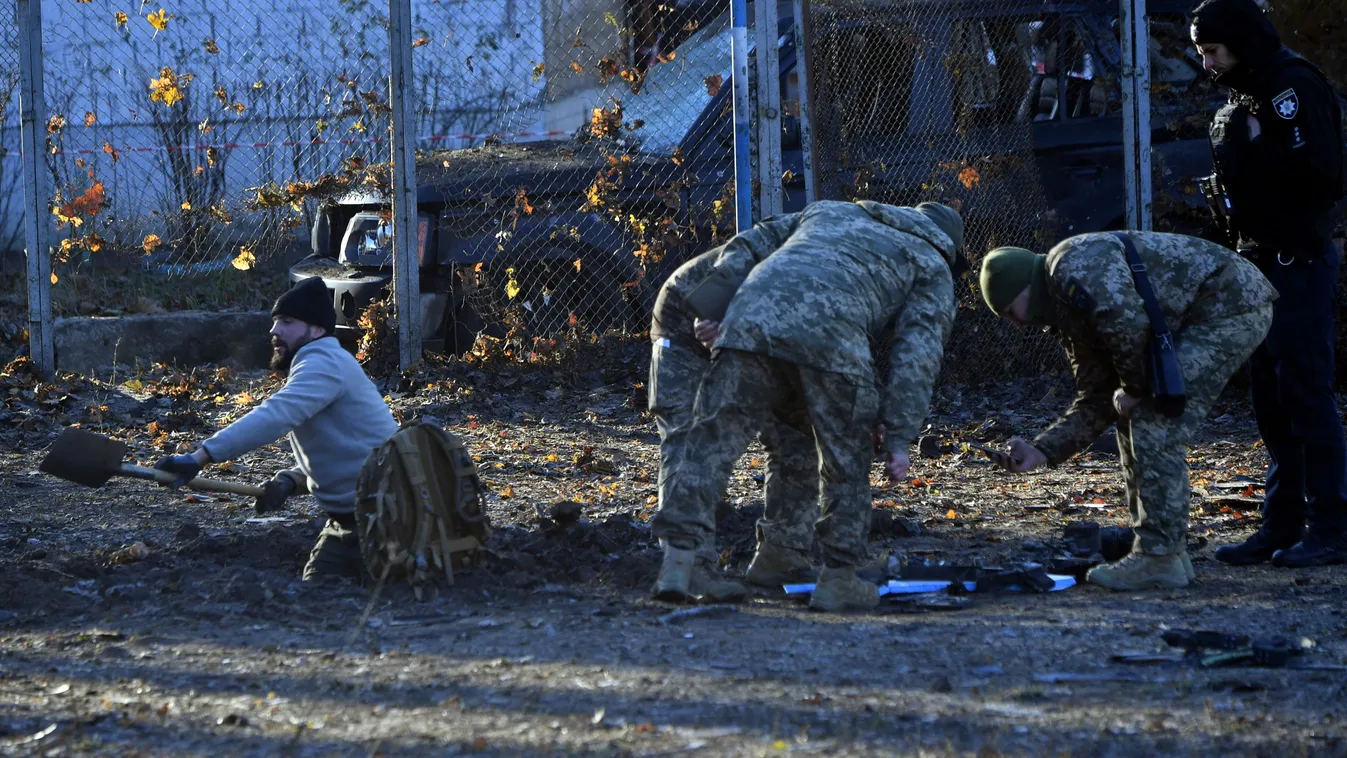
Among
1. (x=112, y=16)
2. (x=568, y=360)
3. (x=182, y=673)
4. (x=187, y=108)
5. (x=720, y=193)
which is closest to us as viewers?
(x=182, y=673)

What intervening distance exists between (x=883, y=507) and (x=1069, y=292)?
A: 180 cm

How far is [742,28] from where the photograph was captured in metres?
7.40

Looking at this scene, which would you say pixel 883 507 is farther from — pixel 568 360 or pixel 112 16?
pixel 112 16

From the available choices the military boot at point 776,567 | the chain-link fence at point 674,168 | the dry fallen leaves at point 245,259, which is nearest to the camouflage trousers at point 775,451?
the military boot at point 776,567

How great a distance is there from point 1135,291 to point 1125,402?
1.23ft

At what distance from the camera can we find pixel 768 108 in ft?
24.6

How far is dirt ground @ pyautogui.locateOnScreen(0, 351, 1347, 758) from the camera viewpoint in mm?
3232

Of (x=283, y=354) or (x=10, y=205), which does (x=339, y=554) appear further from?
(x=10, y=205)

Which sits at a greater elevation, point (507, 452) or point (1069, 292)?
point (1069, 292)

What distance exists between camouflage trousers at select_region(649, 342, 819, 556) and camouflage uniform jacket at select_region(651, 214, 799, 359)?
0.13 ft

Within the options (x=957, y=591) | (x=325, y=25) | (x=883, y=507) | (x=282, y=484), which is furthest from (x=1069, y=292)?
(x=325, y=25)

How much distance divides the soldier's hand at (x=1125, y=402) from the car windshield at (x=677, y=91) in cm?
380

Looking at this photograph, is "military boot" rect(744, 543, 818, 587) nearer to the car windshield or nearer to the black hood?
the black hood

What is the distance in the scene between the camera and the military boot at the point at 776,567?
505 centimetres
